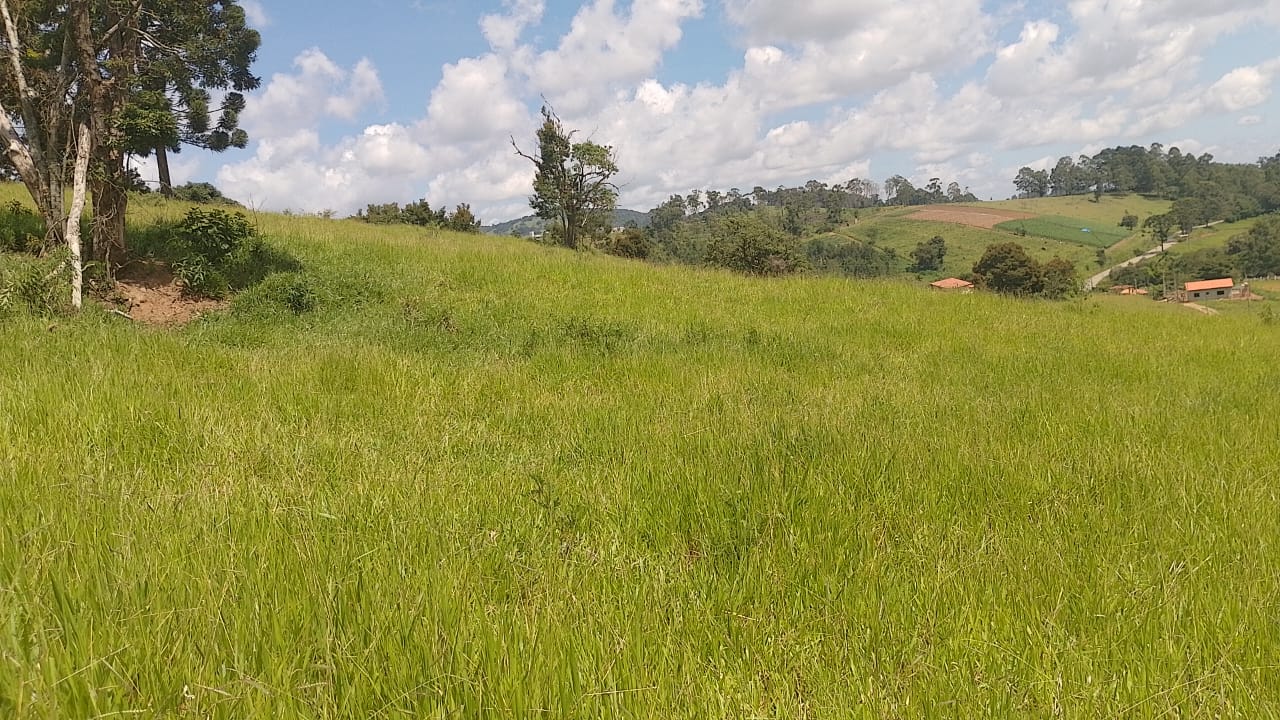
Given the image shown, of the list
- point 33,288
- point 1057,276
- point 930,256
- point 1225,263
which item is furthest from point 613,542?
point 1225,263

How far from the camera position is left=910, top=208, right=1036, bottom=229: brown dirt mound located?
127700 millimetres

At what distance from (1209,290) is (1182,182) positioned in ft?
357

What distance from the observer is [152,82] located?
10.2 meters

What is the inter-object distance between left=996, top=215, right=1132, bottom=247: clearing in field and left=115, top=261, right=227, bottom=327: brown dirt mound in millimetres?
141349

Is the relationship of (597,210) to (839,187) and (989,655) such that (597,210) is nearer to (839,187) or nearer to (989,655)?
(989,655)

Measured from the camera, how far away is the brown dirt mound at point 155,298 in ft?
27.3

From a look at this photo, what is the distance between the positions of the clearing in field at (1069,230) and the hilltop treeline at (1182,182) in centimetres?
1591

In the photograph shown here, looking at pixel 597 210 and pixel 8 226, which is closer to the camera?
pixel 8 226

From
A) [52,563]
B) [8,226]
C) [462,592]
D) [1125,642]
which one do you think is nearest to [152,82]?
[8,226]

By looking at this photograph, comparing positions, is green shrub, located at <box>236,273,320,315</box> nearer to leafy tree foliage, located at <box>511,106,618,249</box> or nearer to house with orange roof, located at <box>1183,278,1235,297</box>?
leafy tree foliage, located at <box>511,106,618,249</box>

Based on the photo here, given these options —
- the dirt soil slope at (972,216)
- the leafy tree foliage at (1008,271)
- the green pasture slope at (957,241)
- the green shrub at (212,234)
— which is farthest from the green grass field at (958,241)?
the green shrub at (212,234)

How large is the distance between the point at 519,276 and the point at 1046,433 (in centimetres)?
945

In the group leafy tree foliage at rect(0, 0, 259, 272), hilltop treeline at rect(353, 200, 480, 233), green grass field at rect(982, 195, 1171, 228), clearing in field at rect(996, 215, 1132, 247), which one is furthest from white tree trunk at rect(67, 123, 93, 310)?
green grass field at rect(982, 195, 1171, 228)

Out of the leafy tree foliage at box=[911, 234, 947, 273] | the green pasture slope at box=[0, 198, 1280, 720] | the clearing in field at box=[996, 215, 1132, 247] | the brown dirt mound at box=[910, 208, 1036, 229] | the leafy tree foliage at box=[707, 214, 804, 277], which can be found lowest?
the green pasture slope at box=[0, 198, 1280, 720]
